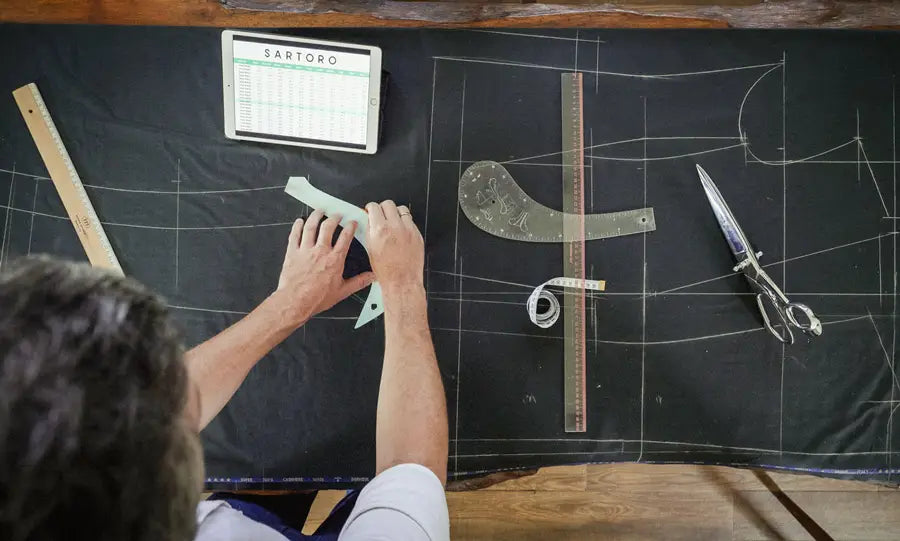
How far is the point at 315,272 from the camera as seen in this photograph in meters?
1.24

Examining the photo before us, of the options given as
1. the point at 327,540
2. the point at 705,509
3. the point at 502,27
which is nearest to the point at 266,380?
the point at 327,540

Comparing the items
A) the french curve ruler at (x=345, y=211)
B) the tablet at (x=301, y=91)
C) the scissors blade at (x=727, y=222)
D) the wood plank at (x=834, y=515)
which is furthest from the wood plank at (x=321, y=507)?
the scissors blade at (x=727, y=222)

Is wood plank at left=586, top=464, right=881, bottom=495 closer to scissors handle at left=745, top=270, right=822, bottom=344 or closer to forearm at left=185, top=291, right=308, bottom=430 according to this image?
scissors handle at left=745, top=270, right=822, bottom=344

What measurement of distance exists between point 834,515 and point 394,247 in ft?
3.81

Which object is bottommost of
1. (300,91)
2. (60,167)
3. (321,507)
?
(321,507)

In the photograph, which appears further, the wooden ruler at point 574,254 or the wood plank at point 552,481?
the wood plank at point 552,481

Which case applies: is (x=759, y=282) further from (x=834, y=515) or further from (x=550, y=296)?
(x=834, y=515)

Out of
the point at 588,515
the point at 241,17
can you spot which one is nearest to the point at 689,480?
the point at 588,515

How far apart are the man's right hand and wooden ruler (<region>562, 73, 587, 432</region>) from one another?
311 millimetres

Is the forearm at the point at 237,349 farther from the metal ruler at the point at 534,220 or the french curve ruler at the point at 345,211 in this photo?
the metal ruler at the point at 534,220

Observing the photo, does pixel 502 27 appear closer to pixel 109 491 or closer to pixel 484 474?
pixel 484 474

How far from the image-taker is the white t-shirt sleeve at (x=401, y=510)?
2.71ft

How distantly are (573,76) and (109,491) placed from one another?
112cm

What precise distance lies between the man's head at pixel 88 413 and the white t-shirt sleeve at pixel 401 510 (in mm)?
286
